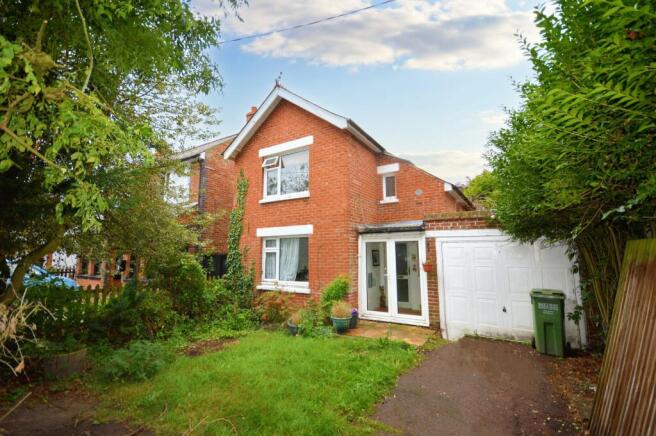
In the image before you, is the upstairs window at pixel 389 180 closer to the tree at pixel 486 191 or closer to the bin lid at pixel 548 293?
the tree at pixel 486 191

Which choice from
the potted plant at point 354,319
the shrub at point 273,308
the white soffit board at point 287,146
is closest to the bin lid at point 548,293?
the potted plant at point 354,319

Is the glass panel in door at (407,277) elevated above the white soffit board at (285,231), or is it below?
below

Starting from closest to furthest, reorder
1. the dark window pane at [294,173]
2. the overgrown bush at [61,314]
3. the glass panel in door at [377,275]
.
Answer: the overgrown bush at [61,314]
the glass panel in door at [377,275]
the dark window pane at [294,173]

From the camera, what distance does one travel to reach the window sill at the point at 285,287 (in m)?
9.55

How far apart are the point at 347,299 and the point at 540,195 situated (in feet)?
18.8

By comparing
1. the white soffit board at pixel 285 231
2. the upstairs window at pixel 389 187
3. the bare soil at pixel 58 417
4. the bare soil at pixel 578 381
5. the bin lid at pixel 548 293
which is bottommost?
the bare soil at pixel 58 417

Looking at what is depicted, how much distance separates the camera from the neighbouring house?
6.79 m

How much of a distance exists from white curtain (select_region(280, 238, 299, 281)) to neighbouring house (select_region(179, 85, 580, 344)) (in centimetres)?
4

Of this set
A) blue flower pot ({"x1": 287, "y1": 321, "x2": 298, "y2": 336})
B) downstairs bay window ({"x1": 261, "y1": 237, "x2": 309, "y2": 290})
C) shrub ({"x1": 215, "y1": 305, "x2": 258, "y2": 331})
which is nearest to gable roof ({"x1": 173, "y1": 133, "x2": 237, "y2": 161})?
downstairs bay window ({"x1": 261, "y1": 237, "x2": 309, "y2": 290})

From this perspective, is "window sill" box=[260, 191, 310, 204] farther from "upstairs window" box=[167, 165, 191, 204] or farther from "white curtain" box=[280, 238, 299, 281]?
"upstairs window" box=[167, 165, 191, 204]

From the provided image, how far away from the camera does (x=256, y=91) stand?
9.91 meters

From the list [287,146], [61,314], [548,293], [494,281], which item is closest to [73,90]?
[61,314]

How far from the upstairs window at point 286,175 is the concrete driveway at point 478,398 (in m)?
6.75

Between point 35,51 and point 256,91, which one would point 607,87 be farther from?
point 256,91
